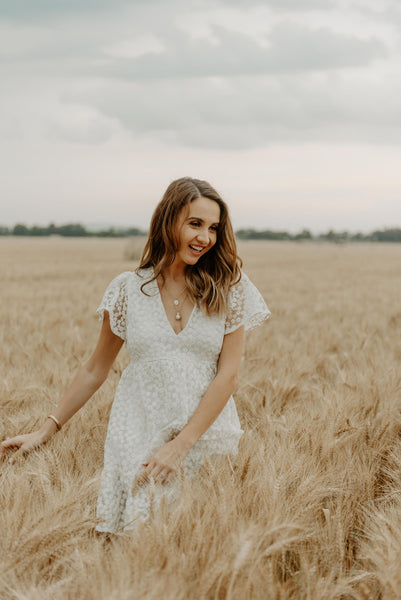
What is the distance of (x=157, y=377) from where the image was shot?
2.00m

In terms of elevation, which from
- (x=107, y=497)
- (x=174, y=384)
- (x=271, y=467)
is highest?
(x=174, y=384)

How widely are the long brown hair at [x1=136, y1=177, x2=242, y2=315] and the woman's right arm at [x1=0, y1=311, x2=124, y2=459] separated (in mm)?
251

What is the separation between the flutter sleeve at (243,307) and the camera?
81.7 inches

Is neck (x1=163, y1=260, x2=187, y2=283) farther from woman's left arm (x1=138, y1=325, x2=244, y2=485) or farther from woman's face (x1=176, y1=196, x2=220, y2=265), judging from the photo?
woman's left arm (x1=138, y1=325, x2=244, y2=485)

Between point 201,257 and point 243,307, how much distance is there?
0.81ft

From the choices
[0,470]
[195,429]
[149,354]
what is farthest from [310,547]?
[0,470]

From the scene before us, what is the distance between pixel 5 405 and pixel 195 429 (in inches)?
49.4

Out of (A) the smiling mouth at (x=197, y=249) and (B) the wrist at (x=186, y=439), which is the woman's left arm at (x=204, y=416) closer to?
(B) the wrist at (x=186, y=439)

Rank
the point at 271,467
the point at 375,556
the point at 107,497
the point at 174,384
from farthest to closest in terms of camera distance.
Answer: the point at 174,384 < the point at 107,497 < the point at 271,467 < the point at 375,556

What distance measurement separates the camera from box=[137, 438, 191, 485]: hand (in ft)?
5.68

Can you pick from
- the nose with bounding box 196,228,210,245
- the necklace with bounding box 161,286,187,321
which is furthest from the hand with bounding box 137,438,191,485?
the nose with bounding box 196,228,210,245

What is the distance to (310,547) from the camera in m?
1.49

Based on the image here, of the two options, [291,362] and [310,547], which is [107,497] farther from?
[291,362]

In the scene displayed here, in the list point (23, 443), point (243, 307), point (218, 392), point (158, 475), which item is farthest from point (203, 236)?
point (23, 443)
